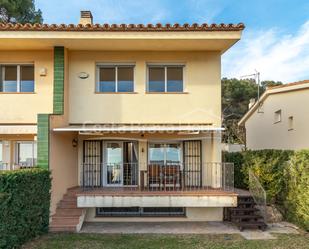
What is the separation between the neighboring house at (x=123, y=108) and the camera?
22.1 meters

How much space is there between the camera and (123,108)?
2386 cm

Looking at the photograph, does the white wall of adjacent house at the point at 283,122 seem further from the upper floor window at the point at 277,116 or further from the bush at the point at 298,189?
the bush at the point at 298,189

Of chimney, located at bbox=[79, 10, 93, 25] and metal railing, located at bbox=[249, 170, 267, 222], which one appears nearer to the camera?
metal railing, located at bbox=[249, 170, 267, 222]

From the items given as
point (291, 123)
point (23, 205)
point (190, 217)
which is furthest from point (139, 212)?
point (291, 123)

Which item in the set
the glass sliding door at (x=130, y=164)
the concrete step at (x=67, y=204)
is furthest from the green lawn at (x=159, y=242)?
the glass sliding door at (x=130, y=164)

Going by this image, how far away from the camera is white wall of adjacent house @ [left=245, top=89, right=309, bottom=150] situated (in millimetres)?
29672

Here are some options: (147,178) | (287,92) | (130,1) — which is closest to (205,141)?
(147,178)

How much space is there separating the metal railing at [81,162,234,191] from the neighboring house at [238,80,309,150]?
1108 centimetres

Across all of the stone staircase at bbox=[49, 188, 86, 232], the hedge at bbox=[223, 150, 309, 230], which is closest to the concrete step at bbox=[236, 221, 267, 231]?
the hedge at bbox=[223, 150, 309, 230]

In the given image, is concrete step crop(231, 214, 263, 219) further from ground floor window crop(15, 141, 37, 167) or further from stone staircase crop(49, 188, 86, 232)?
ground floor window crop(15, 141, 37, 167)

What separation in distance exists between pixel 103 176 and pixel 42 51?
10.9m

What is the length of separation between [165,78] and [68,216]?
12579 millimetres

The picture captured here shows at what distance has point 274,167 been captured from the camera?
947 inches

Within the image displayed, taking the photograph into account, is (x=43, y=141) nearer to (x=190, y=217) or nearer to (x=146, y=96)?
(x=146, y=96)
